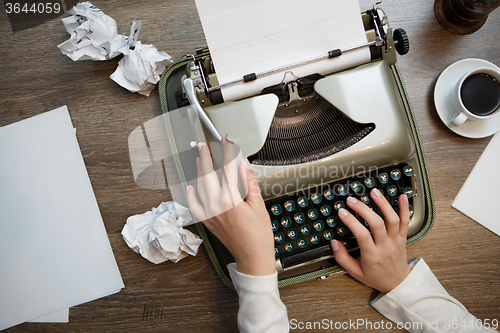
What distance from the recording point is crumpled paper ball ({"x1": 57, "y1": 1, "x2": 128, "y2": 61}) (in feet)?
3.43

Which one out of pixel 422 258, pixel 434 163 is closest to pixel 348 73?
pixel 434 163

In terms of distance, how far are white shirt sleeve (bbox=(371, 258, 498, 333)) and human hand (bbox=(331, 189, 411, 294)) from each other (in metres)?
0.03

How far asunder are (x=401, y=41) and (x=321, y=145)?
0.37 meters

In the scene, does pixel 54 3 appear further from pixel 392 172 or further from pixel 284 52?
pixel 392 172

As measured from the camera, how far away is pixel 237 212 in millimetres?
865

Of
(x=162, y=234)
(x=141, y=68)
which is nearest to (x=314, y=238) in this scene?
(x=162, y=234)

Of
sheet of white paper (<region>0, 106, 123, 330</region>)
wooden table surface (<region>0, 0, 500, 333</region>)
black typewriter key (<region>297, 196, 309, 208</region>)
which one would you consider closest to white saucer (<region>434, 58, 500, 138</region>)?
wooden table surface (<region>0, 0, 500, 333</region>)

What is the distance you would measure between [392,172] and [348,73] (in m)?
0.33

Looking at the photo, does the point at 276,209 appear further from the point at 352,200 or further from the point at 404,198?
the point at 404,198

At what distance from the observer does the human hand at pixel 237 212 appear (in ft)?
2.78

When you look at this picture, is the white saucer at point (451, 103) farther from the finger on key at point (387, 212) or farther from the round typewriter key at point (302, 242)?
the round typewriter key at point (302, 242)

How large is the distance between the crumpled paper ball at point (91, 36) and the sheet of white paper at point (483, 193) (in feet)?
4.26

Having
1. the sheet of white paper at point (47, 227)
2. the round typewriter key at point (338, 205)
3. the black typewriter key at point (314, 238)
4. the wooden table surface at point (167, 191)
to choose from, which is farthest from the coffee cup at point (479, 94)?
the sheet of white paper at point (47, 227)

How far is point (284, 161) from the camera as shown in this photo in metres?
0.89
